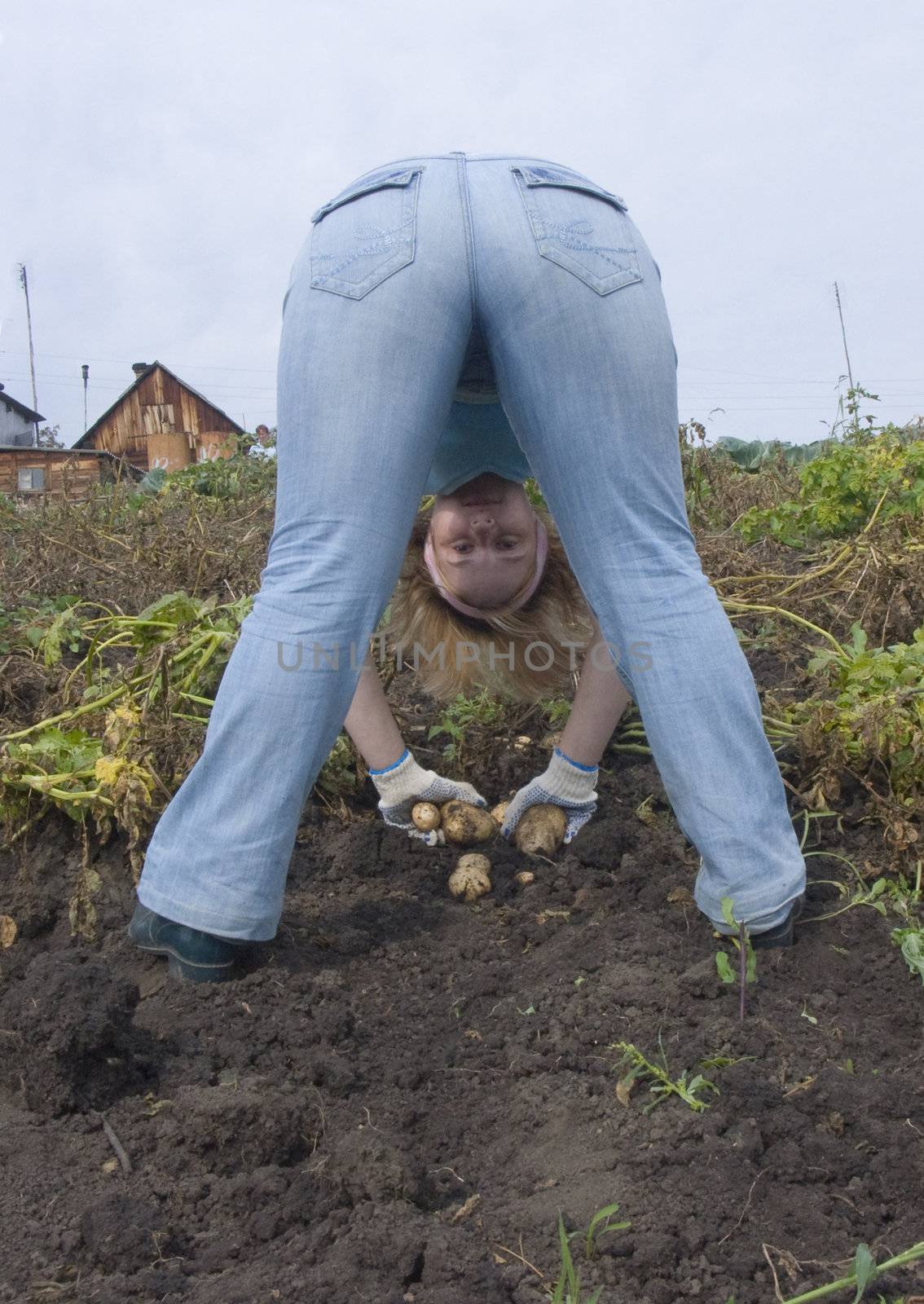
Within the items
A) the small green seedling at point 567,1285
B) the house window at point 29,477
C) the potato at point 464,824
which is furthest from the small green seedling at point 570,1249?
the house window at point 29,477

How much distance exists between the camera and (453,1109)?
1940 mm

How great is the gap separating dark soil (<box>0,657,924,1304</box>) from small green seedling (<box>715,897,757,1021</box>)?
0.03m

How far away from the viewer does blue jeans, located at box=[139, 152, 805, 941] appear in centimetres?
196

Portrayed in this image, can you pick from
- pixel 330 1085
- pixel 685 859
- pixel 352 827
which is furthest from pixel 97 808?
pixel 685 859

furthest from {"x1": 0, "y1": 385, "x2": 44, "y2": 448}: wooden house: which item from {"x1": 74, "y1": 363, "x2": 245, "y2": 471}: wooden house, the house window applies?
the house window

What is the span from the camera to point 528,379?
2.02m

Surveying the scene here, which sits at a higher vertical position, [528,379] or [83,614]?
[528,379]

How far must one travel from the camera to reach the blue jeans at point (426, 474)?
1.96 metres

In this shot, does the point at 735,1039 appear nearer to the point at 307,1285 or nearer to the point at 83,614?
the point at 307,1285

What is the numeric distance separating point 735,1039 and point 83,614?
3767 mm

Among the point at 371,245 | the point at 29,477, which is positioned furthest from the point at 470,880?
the point at 29,477

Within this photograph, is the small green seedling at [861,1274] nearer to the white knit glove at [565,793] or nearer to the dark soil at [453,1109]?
the dark soil at [453,1109]

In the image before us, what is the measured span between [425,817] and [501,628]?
1.75 feet

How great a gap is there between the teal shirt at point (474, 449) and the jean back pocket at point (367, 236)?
0.54 meters
